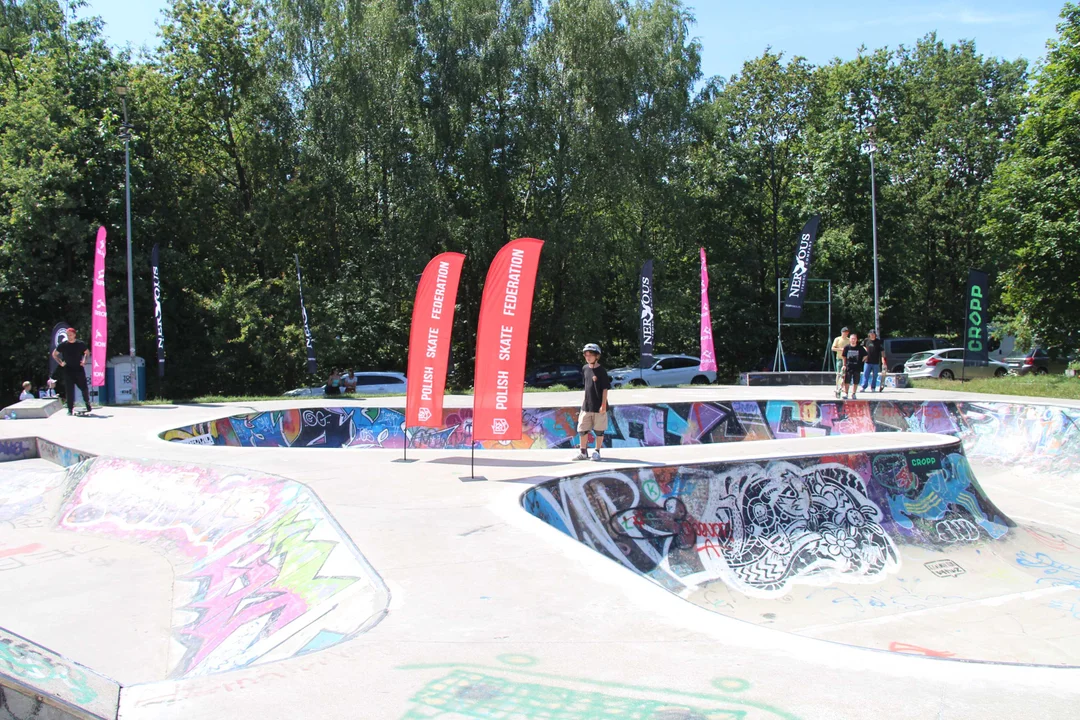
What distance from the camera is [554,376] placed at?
30.5 metres

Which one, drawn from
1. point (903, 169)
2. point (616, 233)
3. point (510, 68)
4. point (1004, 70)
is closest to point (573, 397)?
point (616, 233)

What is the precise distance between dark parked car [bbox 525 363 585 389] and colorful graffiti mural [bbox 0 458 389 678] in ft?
65.6

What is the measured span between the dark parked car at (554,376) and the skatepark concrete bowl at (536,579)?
16.1 meters

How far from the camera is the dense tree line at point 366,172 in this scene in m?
27.7

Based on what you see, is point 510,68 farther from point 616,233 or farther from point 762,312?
point 762,312

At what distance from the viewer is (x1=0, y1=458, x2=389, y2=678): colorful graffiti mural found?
5062mm

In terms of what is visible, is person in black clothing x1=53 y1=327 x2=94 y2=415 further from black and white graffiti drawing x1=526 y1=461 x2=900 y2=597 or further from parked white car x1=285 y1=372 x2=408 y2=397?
black and white graffiti drawing x1=526 y1=461 x2=900 y2=597

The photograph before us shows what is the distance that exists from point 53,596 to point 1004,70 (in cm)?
5003

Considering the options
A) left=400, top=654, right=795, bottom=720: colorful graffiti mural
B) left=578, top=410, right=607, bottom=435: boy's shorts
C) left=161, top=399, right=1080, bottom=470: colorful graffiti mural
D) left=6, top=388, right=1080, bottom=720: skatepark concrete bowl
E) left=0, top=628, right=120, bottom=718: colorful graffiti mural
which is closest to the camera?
left=0, top=628, right=120, bottom=718: colorful graffiti mural

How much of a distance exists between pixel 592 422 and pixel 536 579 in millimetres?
5817

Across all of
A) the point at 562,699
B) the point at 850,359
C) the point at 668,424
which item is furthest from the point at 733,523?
the point at 850,359

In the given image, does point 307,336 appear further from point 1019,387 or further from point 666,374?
point 1019,387

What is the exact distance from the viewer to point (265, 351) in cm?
2895

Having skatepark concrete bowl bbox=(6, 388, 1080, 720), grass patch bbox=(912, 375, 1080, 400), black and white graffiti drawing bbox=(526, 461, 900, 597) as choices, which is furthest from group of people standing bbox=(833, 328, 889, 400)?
black and white graffiti drawing bbox=(526, 461, 900, 597)
